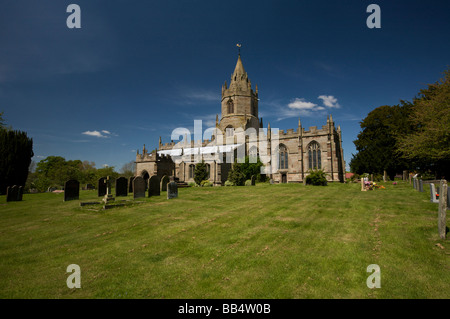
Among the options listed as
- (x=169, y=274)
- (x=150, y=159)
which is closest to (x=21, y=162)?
(x=150, y=159)

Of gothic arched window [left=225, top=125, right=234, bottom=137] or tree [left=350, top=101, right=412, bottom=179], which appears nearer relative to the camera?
tree [left=350, top=101, right=412, bottom=179]

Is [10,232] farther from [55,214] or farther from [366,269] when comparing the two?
[366,269]

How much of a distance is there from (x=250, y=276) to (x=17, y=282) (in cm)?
441

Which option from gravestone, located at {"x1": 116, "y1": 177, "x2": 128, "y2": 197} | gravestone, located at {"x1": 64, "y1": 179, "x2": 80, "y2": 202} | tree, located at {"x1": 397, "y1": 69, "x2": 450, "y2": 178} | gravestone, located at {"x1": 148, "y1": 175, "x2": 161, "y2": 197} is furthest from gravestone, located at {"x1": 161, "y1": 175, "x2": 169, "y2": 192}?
tree, located at {"x1": 397, "y1": 69, "x2": 450, "y2": 178}

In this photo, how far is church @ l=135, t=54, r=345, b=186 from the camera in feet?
105

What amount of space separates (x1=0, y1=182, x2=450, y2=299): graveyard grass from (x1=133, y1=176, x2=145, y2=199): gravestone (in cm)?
441

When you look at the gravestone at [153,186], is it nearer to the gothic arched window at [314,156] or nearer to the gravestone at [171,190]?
the gravestone at [171,190]

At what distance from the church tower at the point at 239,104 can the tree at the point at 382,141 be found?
1859 cm

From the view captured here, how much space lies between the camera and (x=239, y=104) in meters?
41.2

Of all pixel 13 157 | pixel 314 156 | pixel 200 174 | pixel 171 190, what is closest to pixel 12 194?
pixel 171 190

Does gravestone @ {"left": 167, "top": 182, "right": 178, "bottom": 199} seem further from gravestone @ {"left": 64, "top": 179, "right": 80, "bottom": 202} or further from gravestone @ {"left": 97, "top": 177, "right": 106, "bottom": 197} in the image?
gravestone @ {"left": 64, "top": 179, "right": 80, "bottom": 202}

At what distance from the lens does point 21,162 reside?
26109 mm

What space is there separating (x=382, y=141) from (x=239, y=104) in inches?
935

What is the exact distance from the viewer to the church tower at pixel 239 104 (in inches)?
1615
